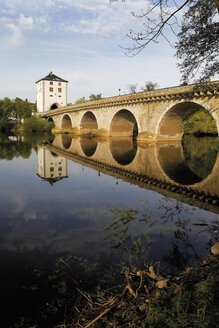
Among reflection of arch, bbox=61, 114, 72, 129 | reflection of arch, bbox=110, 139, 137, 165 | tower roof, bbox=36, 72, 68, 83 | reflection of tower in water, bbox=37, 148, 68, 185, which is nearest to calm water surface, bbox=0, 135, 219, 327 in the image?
reflection of tower in water, bbox=37, 148, 68, 185

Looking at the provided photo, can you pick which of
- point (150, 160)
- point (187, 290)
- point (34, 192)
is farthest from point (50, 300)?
point (150, 160)

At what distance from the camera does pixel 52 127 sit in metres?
57.4

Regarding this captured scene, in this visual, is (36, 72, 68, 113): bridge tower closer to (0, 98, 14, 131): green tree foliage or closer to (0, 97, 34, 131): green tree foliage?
(0, 97, 34, 131): green tree foliage

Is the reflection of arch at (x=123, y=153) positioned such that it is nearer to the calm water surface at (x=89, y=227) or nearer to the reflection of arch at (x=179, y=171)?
the reflection of arch at (x=179, y=171)

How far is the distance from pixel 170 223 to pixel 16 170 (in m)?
9.97

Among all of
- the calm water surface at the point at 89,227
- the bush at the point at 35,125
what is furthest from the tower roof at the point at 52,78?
the calm water surface at the point at 89,227

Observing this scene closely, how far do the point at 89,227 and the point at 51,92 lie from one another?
2723 inches

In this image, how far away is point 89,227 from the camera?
5.71m

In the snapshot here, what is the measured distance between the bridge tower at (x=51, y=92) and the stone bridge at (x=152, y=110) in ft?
89.0

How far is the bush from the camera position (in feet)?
173

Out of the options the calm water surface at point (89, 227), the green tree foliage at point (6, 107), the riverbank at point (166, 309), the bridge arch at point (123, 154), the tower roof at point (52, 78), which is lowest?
the calm water surface at point (89, 227)

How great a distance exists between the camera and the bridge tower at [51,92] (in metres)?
68.2

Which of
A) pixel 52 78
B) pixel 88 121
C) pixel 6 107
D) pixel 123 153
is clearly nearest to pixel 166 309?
pixel 123 153

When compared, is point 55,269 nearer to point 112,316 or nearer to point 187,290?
point 112,316
